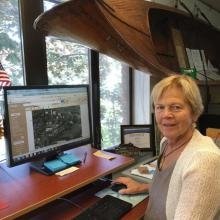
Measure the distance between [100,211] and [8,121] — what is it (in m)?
0.55

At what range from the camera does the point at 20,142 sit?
1160 millimetres

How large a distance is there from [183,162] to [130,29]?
101 cm

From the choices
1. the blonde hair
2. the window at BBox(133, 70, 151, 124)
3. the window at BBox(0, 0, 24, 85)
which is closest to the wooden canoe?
the window at BBox(0, 0, 24, 85)

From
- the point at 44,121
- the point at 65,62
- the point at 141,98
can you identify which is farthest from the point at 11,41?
the point at 141,98

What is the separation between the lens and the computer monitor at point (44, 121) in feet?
3.72

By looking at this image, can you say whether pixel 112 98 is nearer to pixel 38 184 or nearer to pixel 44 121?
pixel 44 121

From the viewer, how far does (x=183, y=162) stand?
3.13ft

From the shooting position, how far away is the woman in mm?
853

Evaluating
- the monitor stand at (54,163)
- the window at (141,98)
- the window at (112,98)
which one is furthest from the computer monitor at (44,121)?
the window at (141,98)

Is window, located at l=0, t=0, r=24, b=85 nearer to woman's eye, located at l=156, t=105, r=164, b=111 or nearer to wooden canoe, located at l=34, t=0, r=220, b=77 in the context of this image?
wooden canoe, located at l=34, t=0, r=220, b=77

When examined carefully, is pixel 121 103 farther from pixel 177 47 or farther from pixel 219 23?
pixel 219 23

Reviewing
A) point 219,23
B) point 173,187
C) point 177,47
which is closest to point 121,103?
point 177,47

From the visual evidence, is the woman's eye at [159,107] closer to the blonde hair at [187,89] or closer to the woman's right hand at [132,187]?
the blonde hair at [187,89]

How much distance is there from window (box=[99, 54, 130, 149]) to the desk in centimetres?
78
